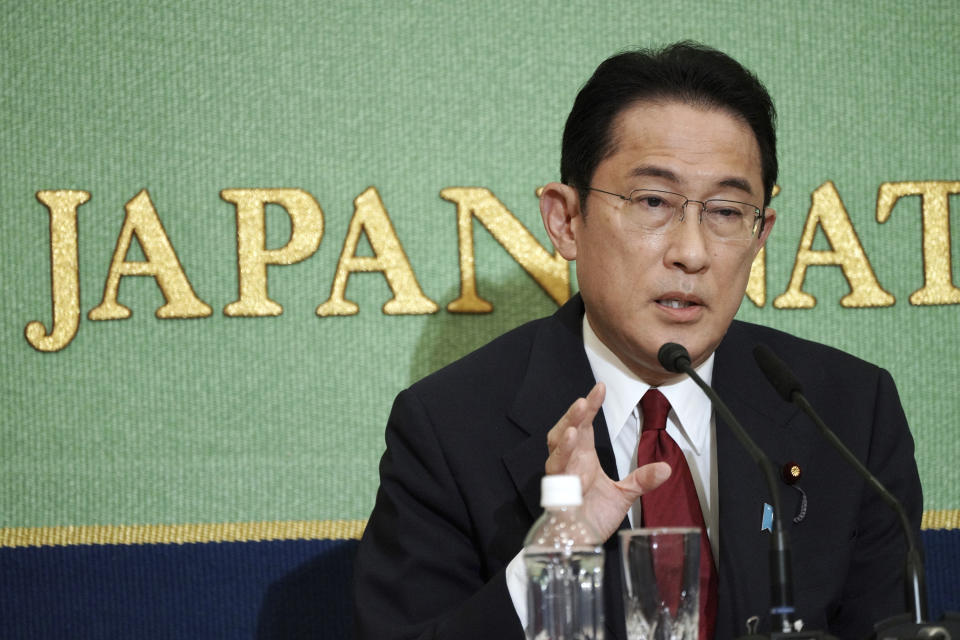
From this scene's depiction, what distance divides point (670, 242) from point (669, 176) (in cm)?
10

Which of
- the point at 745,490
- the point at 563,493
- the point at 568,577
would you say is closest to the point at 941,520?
the point at 745,490

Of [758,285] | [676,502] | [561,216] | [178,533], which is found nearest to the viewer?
Answer: [676,502]

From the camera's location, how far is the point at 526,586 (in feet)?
4.30

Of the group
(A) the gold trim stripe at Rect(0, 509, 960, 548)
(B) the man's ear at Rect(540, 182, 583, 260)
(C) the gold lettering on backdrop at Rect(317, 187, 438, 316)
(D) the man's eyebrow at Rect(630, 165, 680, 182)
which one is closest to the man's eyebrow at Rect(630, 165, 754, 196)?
(D) the man's eyebrow at Rect(630, 165, 680, 182)

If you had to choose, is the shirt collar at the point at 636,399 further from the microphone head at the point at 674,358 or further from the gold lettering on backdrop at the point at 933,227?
the gold lettering on backdrop at the point at 933,227

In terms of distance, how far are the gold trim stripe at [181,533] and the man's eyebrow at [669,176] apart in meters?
0.95

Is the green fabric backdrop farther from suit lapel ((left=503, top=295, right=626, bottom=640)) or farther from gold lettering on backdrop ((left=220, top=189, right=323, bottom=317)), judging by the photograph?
suit lapel ((left=503, top=295, right=626, bottom=640))

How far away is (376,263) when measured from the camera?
2.14m

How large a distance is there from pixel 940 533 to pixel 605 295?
40.0 inches

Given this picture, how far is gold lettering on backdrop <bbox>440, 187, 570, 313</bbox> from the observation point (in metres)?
2.16

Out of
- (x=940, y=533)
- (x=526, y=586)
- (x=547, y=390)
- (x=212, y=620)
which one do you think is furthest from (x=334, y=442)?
(x=940, y=533)

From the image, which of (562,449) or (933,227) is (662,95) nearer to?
(562,449)

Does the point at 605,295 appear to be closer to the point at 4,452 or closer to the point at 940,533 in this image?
the point at 940,533

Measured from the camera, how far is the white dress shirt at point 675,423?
5.42 feet
